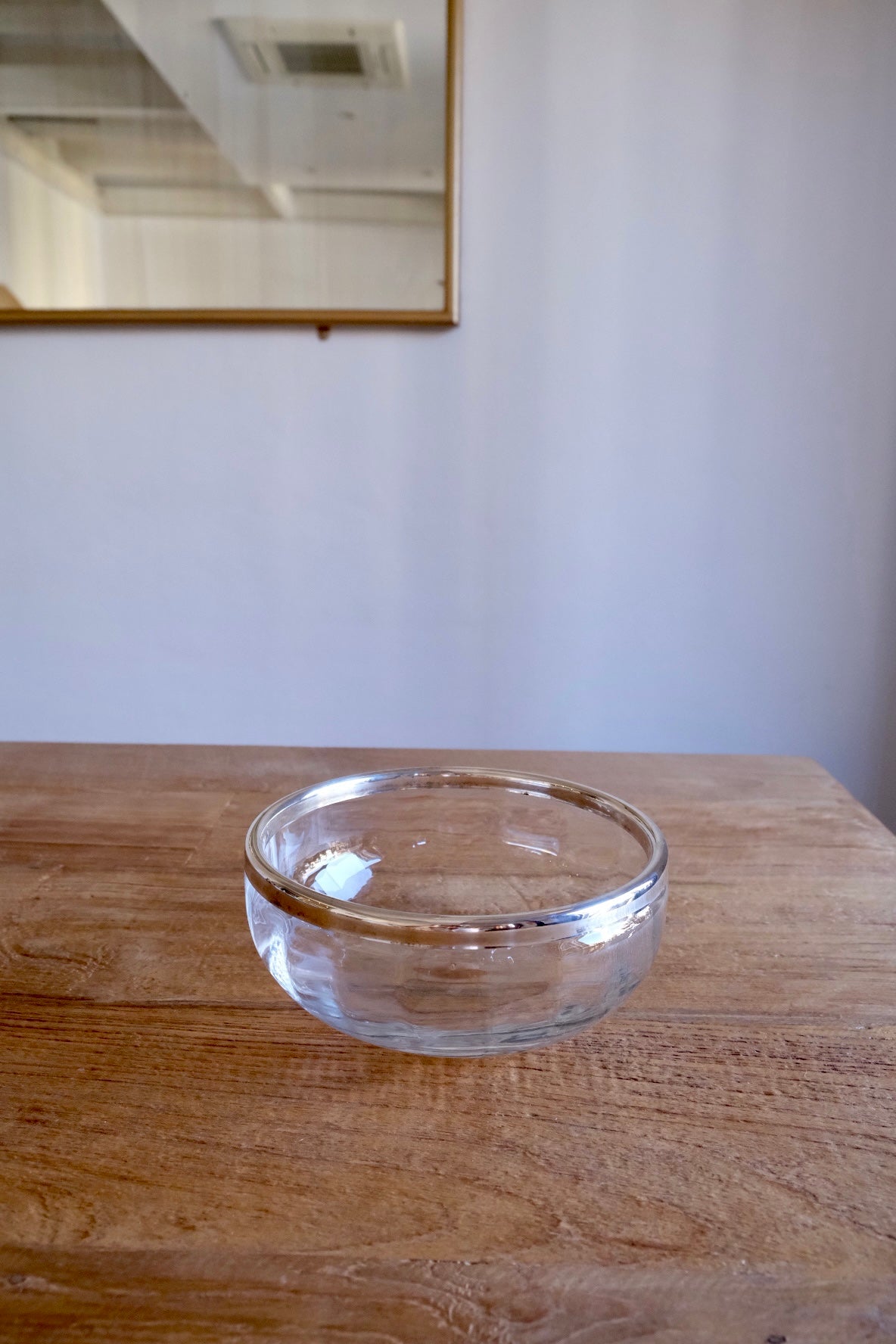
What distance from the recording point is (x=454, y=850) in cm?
55

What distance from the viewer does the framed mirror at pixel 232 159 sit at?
1.44 m

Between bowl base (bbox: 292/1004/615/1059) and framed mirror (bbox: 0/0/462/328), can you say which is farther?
framed mirror (bbox: 0/0/462/328)

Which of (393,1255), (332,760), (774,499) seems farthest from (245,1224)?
(774,499)

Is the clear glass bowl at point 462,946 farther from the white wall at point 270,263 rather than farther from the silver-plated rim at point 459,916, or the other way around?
the white wall at point 270,263

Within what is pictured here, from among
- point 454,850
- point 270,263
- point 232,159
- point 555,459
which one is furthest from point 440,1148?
point 232,159

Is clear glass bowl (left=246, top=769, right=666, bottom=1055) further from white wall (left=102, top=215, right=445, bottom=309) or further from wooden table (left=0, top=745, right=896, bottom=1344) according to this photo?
white wall (left=102, top=215, right=445, bottom=309)

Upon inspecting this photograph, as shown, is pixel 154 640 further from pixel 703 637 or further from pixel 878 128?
pixel 878 128

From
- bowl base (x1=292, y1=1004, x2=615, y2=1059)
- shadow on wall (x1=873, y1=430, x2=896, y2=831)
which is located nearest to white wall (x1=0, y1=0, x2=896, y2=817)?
shadow on wall (x1=873, y1=430, x2=896, y2=831)

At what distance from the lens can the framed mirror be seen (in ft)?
4.73

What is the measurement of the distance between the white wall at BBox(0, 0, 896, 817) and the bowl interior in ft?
3.53

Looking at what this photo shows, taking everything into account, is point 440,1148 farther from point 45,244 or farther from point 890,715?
point 45,244

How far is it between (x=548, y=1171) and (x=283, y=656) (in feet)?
4.51

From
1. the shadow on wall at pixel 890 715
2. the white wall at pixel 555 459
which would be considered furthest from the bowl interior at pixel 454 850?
the shadow on wall at pixel 890 715

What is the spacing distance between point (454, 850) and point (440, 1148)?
22 cm
